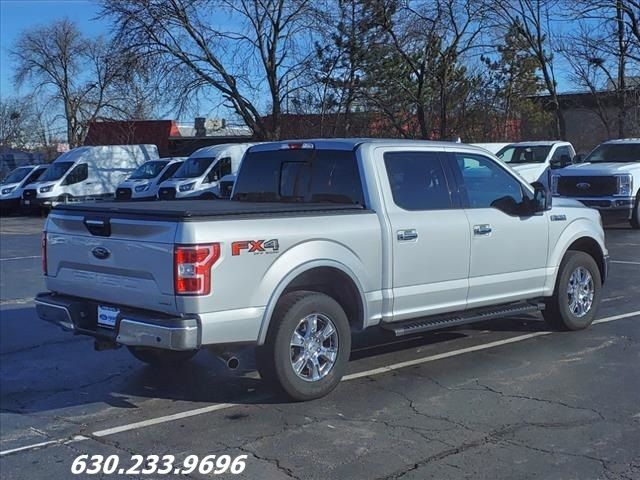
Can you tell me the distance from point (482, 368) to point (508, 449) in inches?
78.1

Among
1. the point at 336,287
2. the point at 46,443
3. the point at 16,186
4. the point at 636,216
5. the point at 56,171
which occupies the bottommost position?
the point at 46,443

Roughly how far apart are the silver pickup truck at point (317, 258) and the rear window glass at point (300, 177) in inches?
0.5

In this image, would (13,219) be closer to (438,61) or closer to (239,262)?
(438,61)

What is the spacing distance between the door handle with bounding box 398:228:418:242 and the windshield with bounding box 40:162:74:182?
27078 millimetres

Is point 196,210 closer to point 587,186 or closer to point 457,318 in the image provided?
point 457,318

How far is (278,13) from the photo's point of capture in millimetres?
33062

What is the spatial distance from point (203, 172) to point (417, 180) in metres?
22.1

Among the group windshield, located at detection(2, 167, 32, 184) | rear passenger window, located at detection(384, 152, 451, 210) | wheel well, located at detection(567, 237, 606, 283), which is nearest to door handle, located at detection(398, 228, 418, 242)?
rear passenger window, located at detection(384, 152, 451, 210)

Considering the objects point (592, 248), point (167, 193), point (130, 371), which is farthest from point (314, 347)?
point (167, 193)

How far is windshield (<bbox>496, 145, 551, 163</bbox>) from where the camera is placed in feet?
76.5

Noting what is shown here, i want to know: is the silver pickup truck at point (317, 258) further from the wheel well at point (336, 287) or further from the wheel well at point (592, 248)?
the wheel well at point (592, 248)

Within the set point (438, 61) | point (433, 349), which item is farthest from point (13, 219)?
point (433, 349)

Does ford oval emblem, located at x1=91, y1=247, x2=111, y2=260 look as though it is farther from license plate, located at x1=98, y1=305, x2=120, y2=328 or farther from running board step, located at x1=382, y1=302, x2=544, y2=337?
running board step, located at x1=382, y1=302, x2=544, y2=337

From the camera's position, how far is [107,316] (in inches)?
235
